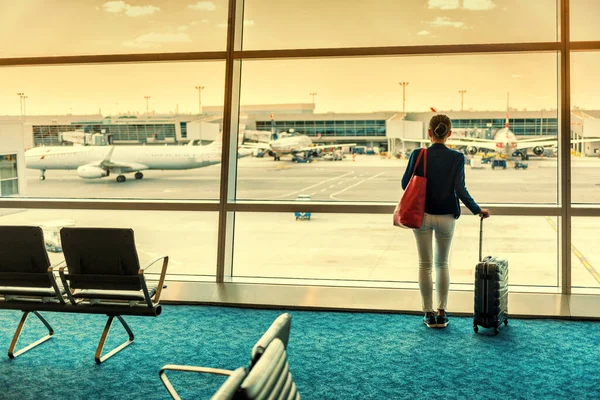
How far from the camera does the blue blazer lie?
4520mm

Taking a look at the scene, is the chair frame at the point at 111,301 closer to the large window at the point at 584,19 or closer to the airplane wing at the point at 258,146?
the airplane wing at the point at 258,146

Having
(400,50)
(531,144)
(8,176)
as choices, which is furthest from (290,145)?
(8,176)

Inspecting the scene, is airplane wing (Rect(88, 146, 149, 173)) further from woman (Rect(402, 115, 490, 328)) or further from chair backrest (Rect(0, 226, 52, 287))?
woman (Rect(402, 115, 490, 328))

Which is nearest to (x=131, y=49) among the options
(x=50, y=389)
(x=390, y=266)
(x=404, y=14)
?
(x=404, y=14)

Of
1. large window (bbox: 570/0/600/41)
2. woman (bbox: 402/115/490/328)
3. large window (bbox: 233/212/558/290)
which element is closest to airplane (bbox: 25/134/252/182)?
large window (bbox: 233/212/558/290)

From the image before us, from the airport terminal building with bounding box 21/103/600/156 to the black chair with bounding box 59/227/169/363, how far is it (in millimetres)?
2276

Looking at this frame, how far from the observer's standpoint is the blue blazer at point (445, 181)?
4.52 meters

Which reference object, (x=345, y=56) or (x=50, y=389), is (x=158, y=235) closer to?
(x=345, y=56)

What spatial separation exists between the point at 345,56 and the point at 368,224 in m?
1.50

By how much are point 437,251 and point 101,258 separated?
2297 mm

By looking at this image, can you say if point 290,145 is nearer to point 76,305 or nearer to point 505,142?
point 505,142

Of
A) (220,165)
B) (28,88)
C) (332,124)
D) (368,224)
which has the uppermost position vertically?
(28,88)

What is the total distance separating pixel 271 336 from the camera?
192 centimetres

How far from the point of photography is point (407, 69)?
5805 millimetres
